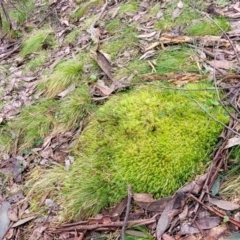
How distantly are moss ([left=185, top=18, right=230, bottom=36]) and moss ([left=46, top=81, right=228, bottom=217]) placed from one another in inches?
31.4

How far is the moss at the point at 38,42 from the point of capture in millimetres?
4504

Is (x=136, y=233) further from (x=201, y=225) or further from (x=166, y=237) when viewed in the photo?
(x=201, y=225)

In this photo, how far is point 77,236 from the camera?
83.0 inches

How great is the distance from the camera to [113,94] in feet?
9.38

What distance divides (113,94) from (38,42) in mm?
2026

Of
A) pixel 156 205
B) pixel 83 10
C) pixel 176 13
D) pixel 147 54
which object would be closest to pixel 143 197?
pixel 156 205

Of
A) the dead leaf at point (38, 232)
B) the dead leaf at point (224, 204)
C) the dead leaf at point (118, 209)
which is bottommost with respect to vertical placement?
the dead leaf at point (224, 204)

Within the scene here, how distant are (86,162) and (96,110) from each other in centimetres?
53

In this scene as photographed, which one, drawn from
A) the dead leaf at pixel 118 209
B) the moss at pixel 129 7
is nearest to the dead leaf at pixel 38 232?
the dead leaf at pixel 118 209

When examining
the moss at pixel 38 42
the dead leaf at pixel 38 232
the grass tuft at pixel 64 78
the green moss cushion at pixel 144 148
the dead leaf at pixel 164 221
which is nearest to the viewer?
the dead leaf at pixel 164 221

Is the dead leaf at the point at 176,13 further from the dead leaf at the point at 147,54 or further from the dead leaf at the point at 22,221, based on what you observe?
the dead leaf at the point at 22,221

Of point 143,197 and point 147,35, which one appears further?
point 147,35

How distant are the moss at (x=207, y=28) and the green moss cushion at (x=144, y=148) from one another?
0.81 m

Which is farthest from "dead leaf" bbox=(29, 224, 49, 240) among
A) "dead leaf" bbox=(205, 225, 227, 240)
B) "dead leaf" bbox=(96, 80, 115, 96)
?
"dead leaf" bbox=(96, 80, 115, 96)
